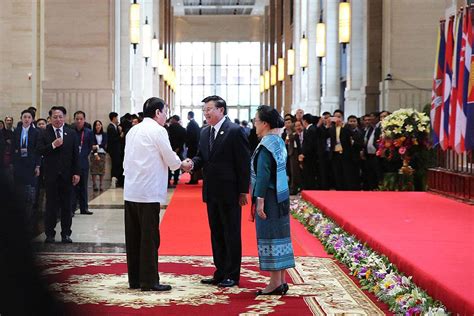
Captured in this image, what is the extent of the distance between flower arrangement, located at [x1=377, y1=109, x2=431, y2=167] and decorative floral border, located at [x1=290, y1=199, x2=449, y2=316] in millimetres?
3508

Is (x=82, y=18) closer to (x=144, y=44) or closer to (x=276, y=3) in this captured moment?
(x=144, y=44)

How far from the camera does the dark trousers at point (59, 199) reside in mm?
9750

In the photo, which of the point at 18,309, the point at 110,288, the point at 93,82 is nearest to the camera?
the point at 18,309

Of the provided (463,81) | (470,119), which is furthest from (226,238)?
(463,81)

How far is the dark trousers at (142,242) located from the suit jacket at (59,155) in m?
3.08

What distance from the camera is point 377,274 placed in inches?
265

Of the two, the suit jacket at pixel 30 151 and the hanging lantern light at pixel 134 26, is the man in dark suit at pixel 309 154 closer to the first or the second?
the suit jacket at pixel 30 151

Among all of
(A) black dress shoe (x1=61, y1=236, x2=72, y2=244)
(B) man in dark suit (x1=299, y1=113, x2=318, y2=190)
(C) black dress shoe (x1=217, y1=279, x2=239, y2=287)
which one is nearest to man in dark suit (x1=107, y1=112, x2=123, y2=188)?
(B) man in dark suit (x1=299, y1=113, x2=318, y2=190)

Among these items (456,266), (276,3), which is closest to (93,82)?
(456,266)

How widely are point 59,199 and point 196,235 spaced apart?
1789 mm

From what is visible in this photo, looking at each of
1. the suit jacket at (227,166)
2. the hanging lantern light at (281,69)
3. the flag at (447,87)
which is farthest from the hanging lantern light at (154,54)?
the suit jacket at (227,166)

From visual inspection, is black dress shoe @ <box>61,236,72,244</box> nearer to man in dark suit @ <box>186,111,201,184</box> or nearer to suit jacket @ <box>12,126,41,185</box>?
suit jacket @ <box>12,126,41,185</box>

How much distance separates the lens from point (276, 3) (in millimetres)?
47281

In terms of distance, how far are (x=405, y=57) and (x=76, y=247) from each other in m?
10.8
